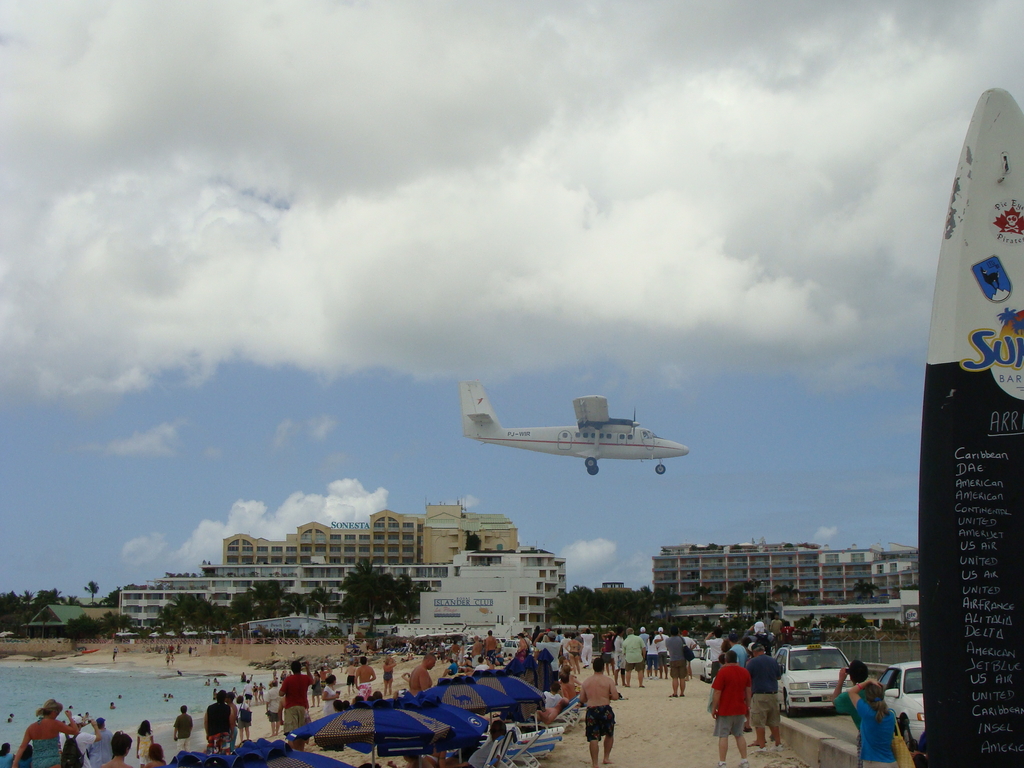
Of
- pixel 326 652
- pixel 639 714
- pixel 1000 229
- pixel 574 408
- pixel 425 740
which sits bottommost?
pixel 326 652

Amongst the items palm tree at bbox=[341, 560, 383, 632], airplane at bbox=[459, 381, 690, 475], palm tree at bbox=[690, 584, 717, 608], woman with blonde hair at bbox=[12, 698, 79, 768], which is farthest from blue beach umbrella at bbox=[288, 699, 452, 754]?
palm tree at bbox=[690, 584, 717, 608]

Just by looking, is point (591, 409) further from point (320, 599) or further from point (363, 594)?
point (320, 599)

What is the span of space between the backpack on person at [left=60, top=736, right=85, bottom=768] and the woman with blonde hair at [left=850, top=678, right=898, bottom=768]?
882cm

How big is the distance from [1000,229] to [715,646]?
51.6ft

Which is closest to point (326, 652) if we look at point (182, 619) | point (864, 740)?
point (182, 619)

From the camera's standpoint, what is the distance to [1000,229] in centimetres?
571

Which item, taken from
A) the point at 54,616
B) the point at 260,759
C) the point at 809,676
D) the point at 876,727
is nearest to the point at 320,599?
the point at 54,616

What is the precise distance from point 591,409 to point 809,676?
32.5 metres

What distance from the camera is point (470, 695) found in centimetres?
1156

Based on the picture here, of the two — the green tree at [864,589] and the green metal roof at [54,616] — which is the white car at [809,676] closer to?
the green tree at [864,589]

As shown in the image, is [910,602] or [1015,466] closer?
[1015,466]

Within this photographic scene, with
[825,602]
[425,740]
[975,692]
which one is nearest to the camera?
[975,692]

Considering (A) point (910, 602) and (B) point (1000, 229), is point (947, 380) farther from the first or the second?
(A) point (910, 602)

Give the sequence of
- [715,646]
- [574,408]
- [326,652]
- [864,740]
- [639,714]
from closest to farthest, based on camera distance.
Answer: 1. [864,740]
2. [639,714]
3. [715,646]
4. [574,408]
5. [326,652]
